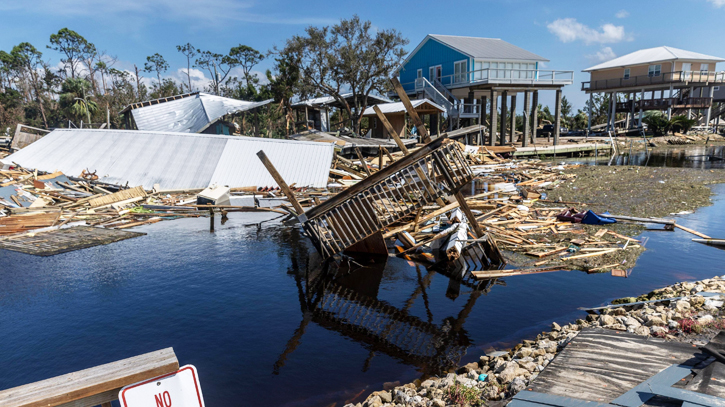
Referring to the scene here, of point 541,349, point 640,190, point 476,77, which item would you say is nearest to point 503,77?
point 476,77

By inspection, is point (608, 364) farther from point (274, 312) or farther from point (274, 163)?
point (274, 163)

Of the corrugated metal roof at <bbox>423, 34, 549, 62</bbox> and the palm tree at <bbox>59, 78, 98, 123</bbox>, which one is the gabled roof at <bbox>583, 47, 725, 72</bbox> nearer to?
the corrugated metal roof at <bbox>423, 34, 549, 62</bbox>

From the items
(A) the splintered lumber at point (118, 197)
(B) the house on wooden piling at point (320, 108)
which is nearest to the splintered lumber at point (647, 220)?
(A) the splintered lumber at point (118, 197)

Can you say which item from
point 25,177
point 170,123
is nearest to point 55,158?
point 25,177

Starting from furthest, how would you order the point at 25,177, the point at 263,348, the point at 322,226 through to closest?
the point at 25,177 → the point at 322,226 → the point at 263,348

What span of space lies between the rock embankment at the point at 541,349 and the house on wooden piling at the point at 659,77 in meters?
62.3

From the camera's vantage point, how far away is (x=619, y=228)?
16.6 m

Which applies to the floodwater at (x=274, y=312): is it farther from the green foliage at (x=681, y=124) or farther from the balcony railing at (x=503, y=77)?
the green foliage at (x=681, y=124)

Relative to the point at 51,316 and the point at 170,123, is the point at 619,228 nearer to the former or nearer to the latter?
the point at 51,316

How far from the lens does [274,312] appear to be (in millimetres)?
10727

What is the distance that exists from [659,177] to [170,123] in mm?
39839

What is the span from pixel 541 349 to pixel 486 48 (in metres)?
50.1

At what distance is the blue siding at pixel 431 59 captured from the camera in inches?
1964

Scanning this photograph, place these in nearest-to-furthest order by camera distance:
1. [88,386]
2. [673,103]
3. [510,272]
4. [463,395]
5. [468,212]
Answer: [88,386] < [463,395] < [510,272] < [468,212] < [673,103]
